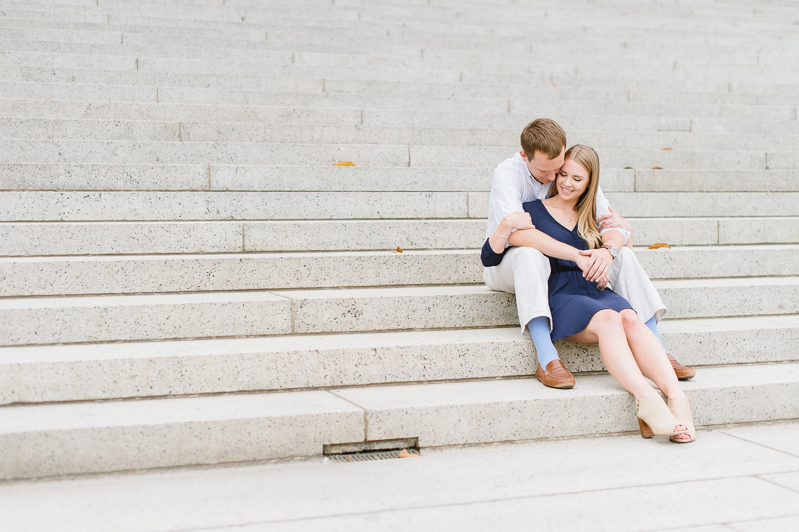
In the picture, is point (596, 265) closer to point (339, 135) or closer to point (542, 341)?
point (542, 341)

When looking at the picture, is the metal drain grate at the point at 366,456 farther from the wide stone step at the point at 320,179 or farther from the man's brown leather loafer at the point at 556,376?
the wide stone step at the point at 320,179

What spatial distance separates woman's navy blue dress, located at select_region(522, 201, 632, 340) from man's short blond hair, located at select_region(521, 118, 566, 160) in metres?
0.35

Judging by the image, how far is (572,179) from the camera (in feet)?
11.8

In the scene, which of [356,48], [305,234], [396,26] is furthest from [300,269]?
[396,26]

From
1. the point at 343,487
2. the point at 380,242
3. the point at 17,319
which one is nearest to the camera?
the point at 343,487

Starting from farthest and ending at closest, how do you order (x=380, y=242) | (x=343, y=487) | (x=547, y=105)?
(x=547, y=105), (x=380, y=242), (x=343, y=487)

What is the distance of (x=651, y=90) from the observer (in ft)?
22.7

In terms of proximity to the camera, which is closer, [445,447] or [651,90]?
[445,447]

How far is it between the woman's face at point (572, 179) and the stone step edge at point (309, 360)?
0.78 meters

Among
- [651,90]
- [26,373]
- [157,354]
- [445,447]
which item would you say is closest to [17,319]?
[26,373]

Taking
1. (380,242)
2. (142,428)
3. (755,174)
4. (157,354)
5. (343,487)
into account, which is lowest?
(343,487)

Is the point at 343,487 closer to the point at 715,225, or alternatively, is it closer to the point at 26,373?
the point at 26,373

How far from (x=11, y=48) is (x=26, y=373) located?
13.9ft

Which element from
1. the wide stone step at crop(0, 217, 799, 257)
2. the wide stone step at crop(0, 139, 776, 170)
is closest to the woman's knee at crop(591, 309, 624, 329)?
the wide stone step at crop(0, 217, 799, 257)
